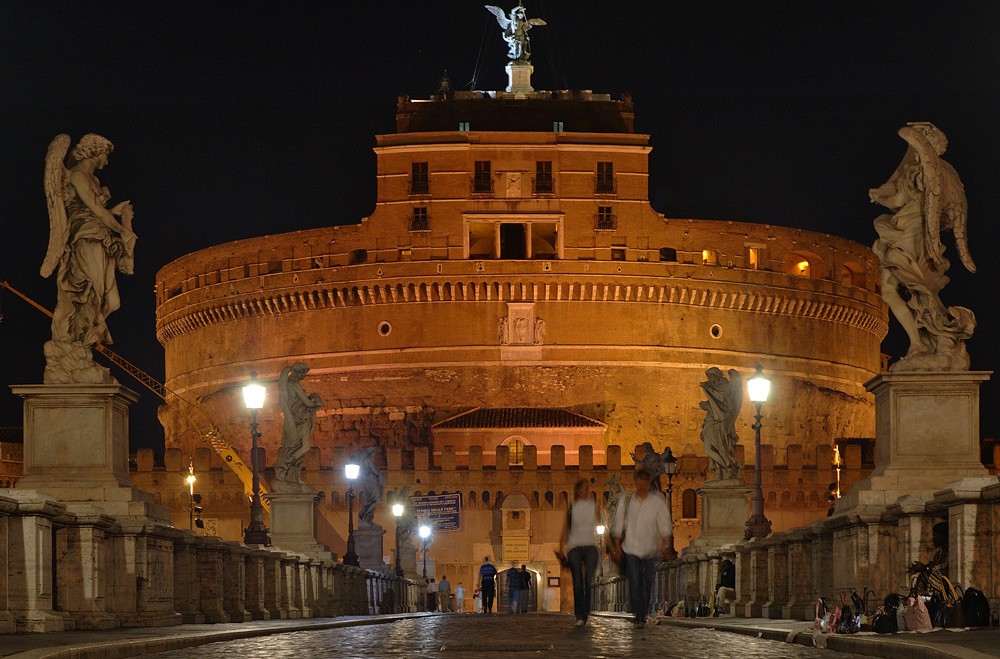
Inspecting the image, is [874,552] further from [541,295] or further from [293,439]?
[541,295]

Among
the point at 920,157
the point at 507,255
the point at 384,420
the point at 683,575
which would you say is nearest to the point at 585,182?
the point at 507,255

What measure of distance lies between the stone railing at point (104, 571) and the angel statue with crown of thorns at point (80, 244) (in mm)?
1313

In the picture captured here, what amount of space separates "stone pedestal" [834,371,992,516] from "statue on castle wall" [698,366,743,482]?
25.1 ft

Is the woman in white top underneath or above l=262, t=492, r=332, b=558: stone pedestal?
above

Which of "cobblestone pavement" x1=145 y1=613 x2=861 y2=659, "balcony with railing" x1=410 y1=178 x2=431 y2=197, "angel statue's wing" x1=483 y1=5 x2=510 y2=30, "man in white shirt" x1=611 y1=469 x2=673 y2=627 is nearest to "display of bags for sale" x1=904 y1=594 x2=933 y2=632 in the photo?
"cobblestone pavement" x1=145 y1=613 x2=861 y2=659

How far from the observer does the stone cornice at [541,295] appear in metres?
57.0

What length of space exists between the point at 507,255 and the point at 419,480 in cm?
1180

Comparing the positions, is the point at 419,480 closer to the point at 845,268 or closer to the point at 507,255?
the point at 507,255

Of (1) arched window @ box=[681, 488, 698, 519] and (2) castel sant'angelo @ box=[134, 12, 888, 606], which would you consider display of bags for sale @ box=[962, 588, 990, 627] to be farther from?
(2) castel sant'angelo @ box=[134, 12, 888, 606]

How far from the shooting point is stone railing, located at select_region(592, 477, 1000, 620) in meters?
9.79

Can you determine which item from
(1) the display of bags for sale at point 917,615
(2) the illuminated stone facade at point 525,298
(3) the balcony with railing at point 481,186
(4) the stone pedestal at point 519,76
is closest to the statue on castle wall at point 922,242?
(1) the display of bags for sale at point 917,615

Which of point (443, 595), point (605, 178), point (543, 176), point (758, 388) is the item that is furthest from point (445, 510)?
point (758, 388)

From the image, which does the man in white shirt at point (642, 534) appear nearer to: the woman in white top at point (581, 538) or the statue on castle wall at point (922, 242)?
the woman in white top at point (581, 538)

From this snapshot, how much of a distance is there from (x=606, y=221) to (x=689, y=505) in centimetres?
1172
